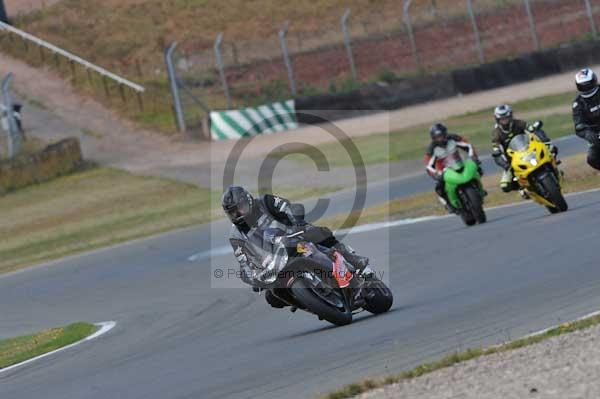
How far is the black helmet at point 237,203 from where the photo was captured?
35.4ft

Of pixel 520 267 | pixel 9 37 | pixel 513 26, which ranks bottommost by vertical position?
pixel 520 267

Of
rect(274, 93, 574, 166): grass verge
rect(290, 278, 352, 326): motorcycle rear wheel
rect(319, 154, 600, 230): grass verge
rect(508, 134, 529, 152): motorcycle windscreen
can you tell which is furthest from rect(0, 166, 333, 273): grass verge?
rect(290, 278, 352, 326): motorcycle rear wheel

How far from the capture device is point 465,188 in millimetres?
16719

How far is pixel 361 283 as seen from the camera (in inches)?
436

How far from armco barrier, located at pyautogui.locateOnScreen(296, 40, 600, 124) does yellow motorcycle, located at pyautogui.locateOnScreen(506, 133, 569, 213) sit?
21.7 metres

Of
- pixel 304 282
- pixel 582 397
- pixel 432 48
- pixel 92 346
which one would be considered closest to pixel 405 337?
pixel 304 282

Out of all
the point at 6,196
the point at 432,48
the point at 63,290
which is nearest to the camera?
the point at 63,290

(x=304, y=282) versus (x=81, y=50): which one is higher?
(x=81, y=50)

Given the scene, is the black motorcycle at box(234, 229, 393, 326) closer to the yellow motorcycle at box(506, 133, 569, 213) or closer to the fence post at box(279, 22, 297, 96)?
the yellow motorcycle at box(506, 133, 569, 213)

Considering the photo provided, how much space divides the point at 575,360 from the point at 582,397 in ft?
2.90

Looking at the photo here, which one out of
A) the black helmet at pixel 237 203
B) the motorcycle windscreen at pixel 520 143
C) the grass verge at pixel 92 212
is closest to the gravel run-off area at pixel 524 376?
the black helmet at pixel 237 203

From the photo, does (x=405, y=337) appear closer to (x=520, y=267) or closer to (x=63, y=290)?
(x=520, y=267)

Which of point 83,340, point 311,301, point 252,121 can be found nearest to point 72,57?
point 252,121

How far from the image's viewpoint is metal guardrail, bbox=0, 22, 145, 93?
43312 mm
